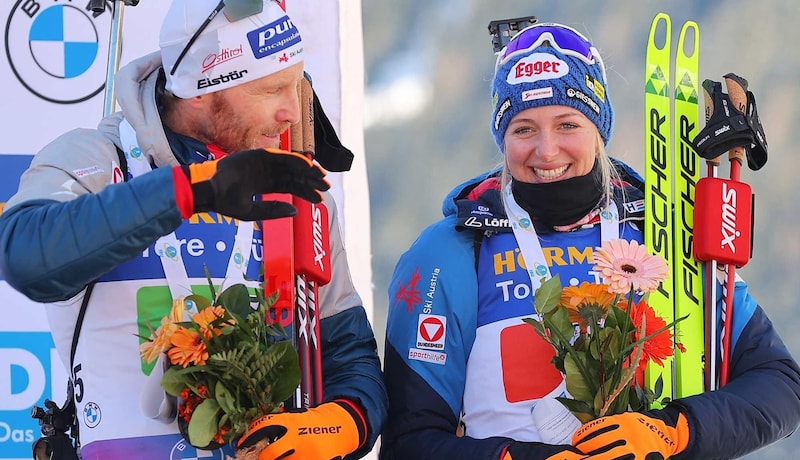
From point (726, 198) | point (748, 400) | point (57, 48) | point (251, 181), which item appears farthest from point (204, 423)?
point (57, 48)

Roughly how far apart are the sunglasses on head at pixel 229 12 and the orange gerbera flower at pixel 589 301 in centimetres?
103

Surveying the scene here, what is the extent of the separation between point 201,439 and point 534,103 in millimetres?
1223

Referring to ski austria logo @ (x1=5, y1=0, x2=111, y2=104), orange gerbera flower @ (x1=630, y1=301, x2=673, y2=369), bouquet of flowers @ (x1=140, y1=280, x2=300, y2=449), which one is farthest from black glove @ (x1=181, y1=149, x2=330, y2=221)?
ski austria logo @ (x1=5, y1=0, x2=111, y2=104)

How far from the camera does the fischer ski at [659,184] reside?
315cm

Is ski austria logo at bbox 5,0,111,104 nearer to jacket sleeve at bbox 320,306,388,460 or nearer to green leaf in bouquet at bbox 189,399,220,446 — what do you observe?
jacket sleeve at bbox 320,306,388,460

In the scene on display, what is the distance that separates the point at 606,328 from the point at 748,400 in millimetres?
470

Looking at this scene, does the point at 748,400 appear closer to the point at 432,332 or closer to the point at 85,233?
the point at 432,332

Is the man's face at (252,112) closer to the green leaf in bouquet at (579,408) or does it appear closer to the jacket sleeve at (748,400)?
the green leaf in bouquet at (579,408)

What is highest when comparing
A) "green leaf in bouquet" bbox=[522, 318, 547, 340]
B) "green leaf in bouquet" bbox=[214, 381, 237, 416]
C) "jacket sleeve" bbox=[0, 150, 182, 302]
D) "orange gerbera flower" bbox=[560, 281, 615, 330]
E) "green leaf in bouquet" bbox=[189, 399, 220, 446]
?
"jacket sleeve" bbox=[0, 150, 182, 302]

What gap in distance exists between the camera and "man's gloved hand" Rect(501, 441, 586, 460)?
2.80m

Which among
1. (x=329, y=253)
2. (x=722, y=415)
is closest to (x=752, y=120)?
(x=722, y=415)

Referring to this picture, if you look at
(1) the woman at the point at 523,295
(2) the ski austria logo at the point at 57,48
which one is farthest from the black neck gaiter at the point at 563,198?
(2) the ski austria logo at the point at 57,48

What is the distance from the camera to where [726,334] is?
3184 mm

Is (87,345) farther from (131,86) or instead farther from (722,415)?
(722,415)
